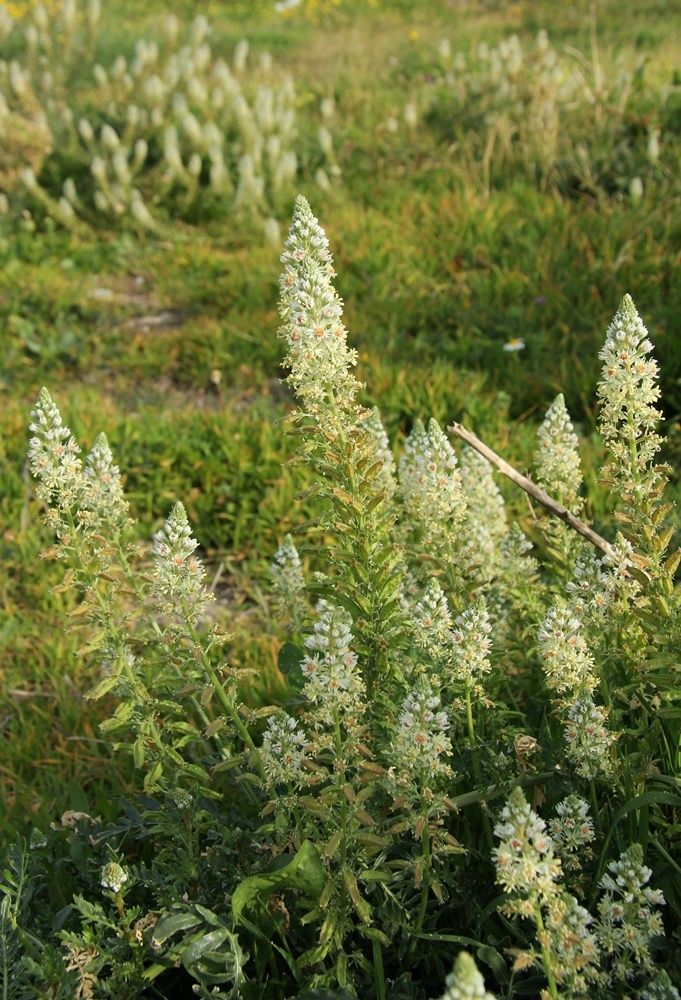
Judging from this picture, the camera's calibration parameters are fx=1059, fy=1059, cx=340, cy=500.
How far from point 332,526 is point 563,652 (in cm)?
54

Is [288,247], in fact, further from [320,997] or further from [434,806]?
[320,997]

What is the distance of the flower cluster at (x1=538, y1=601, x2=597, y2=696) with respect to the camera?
6.86 ft

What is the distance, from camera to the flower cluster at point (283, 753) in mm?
2113

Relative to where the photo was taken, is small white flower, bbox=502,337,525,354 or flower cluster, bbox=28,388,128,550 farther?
Answer: small white flower, bbox=502,337,525,354

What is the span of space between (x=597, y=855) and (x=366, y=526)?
0.83m

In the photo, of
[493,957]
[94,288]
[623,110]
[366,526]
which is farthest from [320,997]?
[623,110]

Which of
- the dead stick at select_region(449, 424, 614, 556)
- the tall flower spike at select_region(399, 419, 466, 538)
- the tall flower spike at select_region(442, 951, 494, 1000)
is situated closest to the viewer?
the tall flower spike at select_region(442, 951, 494, 1000)

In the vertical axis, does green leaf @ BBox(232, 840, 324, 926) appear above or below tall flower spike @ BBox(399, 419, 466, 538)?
below

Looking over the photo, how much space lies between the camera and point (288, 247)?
2.14 meters

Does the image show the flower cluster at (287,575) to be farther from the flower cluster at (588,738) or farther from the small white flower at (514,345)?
the small white flower at (514,345)

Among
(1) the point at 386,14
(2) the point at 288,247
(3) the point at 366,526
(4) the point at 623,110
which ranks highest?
(2) the point at 288,247

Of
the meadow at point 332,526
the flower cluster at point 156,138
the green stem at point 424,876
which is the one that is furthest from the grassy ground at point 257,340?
→ the green stem at point 424,876

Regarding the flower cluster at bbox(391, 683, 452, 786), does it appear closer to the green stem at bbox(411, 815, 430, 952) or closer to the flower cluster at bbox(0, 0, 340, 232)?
the green stem at bbox(411, 815, 430, 952)

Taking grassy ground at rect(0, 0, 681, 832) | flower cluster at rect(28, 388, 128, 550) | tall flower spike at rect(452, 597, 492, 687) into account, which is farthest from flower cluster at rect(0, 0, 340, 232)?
tall flower spike at rect(452, 597, 492, 687)
